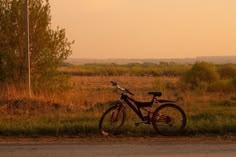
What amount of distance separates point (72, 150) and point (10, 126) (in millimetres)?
3578

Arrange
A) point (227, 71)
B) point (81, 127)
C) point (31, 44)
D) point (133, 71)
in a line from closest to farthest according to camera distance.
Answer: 1. point (81, 127)
2. point (31, 44)
3. point (227, 71)
4. point (133, 71)

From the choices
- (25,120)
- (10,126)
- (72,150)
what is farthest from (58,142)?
(25,120)

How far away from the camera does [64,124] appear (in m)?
13.1

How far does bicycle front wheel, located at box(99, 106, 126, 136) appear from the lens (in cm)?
1225

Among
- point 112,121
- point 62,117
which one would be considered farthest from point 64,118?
point 112,121

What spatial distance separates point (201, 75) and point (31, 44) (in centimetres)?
2568

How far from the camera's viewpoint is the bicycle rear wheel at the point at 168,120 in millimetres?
12297

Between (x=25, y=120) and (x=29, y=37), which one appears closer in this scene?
(x=25, y=120)

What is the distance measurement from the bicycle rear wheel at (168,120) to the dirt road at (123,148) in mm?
822

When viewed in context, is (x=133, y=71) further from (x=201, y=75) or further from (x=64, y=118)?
(x=64, y=118)

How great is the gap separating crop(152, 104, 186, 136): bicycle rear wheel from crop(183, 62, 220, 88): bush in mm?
29861

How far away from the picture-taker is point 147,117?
12445 millimetres

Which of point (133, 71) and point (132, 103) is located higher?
point (132, 103)

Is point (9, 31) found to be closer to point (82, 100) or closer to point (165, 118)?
point (82, 100)
